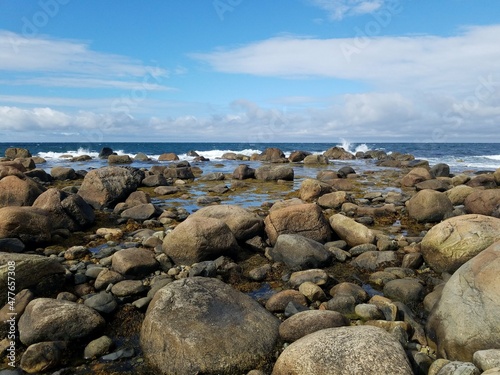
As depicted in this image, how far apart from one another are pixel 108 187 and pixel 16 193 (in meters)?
3.86

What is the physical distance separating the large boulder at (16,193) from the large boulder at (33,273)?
775cm

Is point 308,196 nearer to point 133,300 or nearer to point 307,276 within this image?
point 307,276

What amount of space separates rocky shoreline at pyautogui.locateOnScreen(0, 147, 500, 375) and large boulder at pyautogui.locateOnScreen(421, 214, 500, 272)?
3 cm

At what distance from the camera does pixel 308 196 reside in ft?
66.4

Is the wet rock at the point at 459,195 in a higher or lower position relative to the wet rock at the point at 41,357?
higher

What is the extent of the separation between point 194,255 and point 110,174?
33.6 ft

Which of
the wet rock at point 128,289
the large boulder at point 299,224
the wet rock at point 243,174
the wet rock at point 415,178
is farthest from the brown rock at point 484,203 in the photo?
the wet rock at point 243,174

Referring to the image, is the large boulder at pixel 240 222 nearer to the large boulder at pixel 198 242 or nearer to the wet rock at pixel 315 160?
the large boulder at pixel 198 242

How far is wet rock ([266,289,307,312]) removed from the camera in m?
7.71

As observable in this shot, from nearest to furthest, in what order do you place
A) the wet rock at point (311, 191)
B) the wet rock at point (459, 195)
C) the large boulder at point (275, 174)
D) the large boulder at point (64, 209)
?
the large boulder at point (64, 209) < the wet rock at point (459, 195) < the wet rock at point (311, 191) < the large boulder at point (275, 174)

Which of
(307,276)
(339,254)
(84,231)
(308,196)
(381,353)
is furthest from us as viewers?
(308,196)

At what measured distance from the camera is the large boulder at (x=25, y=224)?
1098 cm

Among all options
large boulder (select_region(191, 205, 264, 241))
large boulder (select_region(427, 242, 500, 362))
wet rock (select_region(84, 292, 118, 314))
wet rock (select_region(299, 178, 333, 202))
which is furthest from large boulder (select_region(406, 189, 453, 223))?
wet rock (select_region(84, 292, 118, 314))

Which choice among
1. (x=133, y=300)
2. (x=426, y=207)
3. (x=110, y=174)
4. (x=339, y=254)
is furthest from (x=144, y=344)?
(x=110, y=174)
